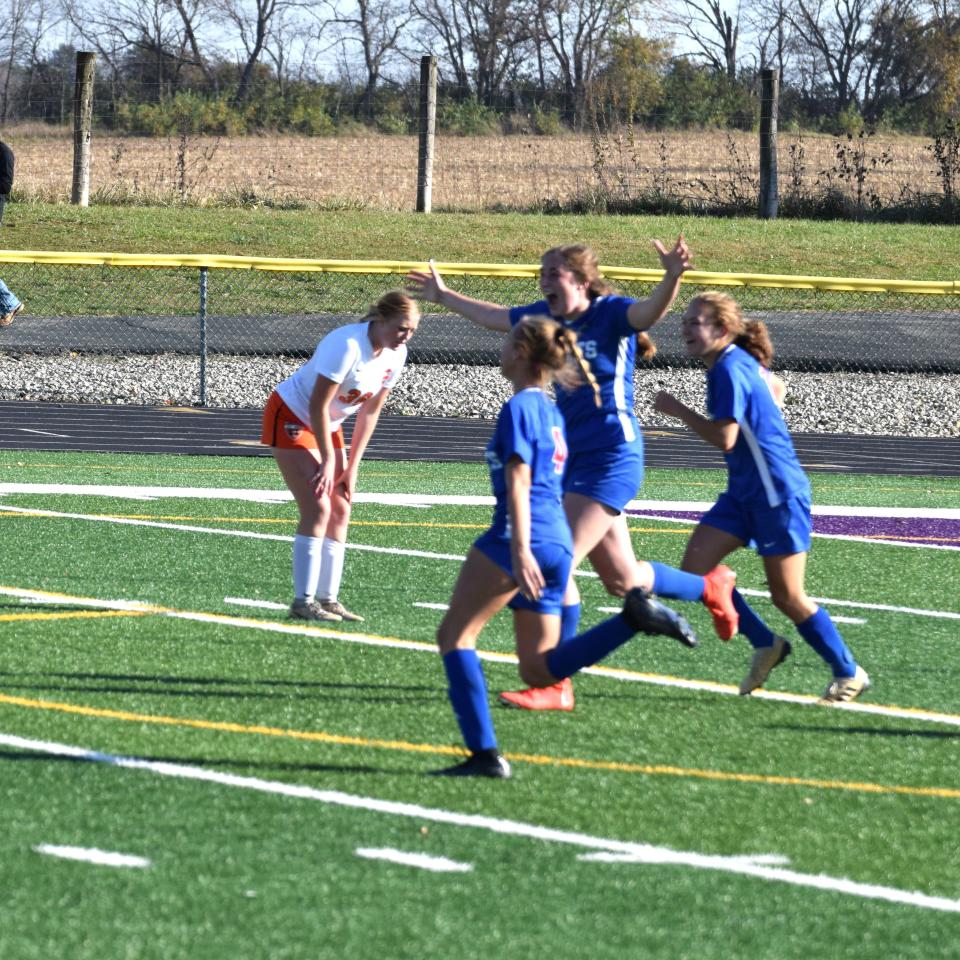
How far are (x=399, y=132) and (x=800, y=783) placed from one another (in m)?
36.6

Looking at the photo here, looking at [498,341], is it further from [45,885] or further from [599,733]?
[45,885]

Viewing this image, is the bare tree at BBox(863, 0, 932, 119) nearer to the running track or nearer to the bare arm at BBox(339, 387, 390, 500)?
the running track

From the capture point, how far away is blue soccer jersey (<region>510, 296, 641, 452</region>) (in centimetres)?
743

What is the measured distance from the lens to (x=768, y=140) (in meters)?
31.0

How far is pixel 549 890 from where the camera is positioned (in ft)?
16.3

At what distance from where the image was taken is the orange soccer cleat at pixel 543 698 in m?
7.26

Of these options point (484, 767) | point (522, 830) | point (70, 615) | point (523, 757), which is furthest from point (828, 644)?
point (70, 615)

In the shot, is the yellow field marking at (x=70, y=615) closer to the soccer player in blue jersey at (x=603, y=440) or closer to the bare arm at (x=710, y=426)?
the soccer player in blue jersey at (x=603, y=440)

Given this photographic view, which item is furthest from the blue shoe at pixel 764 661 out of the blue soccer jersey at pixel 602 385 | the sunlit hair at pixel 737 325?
the sunlit hair at pixel 737 325

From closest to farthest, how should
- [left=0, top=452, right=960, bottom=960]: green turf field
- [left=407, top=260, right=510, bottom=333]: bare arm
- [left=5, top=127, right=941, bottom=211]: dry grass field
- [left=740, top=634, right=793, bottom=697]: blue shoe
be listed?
1. [left=0, top=452, right=960, bottom=960]: green turf field
2. [left=740, top=634, right=793, bottom=697]: blue shoe
3. [left=407, top=260, right=510, bottom=333]: bare arm
4. [left=5, top=127, right=941, bottom=211]: dry grass field

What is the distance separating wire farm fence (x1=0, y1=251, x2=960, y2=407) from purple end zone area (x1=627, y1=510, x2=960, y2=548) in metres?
6.17

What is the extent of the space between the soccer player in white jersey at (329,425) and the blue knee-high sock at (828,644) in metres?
2.27

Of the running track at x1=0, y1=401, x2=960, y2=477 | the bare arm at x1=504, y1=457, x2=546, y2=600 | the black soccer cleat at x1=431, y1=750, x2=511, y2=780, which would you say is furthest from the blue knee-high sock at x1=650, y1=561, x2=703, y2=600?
the running track at x1=0, y1=401, x2=960, y2=477

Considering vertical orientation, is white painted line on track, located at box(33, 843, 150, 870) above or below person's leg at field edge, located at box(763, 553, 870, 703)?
below
